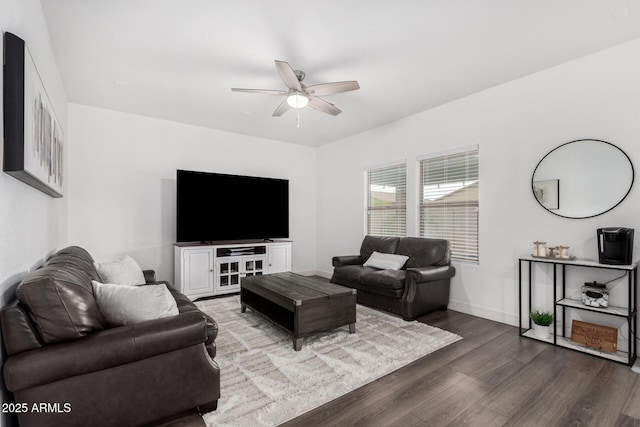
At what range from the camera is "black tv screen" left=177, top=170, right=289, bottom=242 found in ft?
15.6

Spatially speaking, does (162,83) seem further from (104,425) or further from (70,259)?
(104,425)

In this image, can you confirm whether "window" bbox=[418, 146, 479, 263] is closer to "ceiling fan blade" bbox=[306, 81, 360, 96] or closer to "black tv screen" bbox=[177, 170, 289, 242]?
"ceiling fan blade" bbox=[306, 81, 360, 96]

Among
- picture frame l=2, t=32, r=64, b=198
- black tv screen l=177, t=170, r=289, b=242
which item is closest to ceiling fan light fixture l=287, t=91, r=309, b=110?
picture frame l=2, t=32, r=64, b=198

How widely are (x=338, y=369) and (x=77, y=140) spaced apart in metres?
4.59

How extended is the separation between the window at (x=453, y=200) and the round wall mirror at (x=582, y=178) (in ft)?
2.56

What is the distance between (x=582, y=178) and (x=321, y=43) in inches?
114

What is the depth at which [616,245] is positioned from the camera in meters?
2.65

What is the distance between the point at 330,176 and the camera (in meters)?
6.34

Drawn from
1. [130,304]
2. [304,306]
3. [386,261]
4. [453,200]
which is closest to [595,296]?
[453,200]

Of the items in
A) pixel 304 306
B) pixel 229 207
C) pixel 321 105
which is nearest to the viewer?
pixel 304 306

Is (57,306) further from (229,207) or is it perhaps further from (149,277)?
(229,207)

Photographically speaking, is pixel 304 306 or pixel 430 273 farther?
pixel 430 273

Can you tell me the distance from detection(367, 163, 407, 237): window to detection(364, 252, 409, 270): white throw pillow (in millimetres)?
734

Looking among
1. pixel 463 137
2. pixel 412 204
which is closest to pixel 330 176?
pixel 412 204
